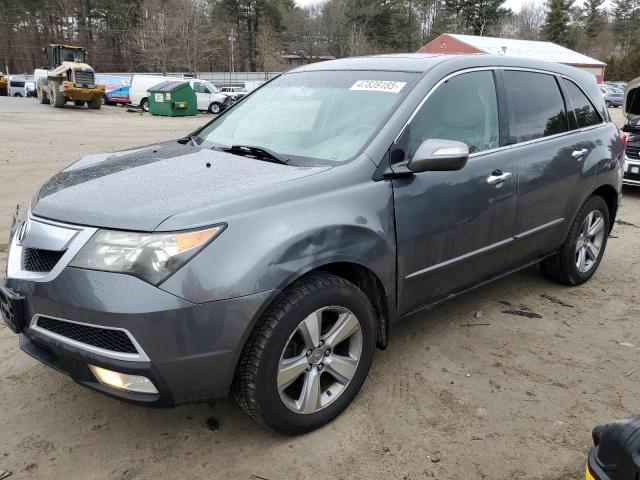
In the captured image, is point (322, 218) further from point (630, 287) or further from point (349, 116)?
point (630, 287)

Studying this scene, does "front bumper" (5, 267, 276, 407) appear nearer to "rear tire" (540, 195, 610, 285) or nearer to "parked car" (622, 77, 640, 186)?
"rear tire" (540, 195, 610, 285)

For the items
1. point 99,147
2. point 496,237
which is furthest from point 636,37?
point 496,237

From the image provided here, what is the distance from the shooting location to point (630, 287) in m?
4.73

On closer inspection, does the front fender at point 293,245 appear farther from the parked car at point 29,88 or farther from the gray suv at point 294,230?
the parked car at point 29,88

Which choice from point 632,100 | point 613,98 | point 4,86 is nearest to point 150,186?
point 632,100

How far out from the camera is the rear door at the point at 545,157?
12.0ft

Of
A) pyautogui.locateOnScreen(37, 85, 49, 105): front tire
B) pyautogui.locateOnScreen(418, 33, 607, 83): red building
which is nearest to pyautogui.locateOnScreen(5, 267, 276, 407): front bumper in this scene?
pyautogui.locateOnScreen(37, 85, 49, 105): front tire

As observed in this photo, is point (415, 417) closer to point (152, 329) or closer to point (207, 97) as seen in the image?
point (152, 329)

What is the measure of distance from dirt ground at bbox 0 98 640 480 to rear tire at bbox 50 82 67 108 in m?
28.3

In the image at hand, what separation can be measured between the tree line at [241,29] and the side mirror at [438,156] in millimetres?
60661

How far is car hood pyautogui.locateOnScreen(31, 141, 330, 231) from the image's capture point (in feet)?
7.59

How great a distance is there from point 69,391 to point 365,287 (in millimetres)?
1688

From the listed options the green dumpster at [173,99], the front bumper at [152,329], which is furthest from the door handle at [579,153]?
the green dumpster at [173,99]

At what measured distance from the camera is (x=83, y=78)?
2791cm
